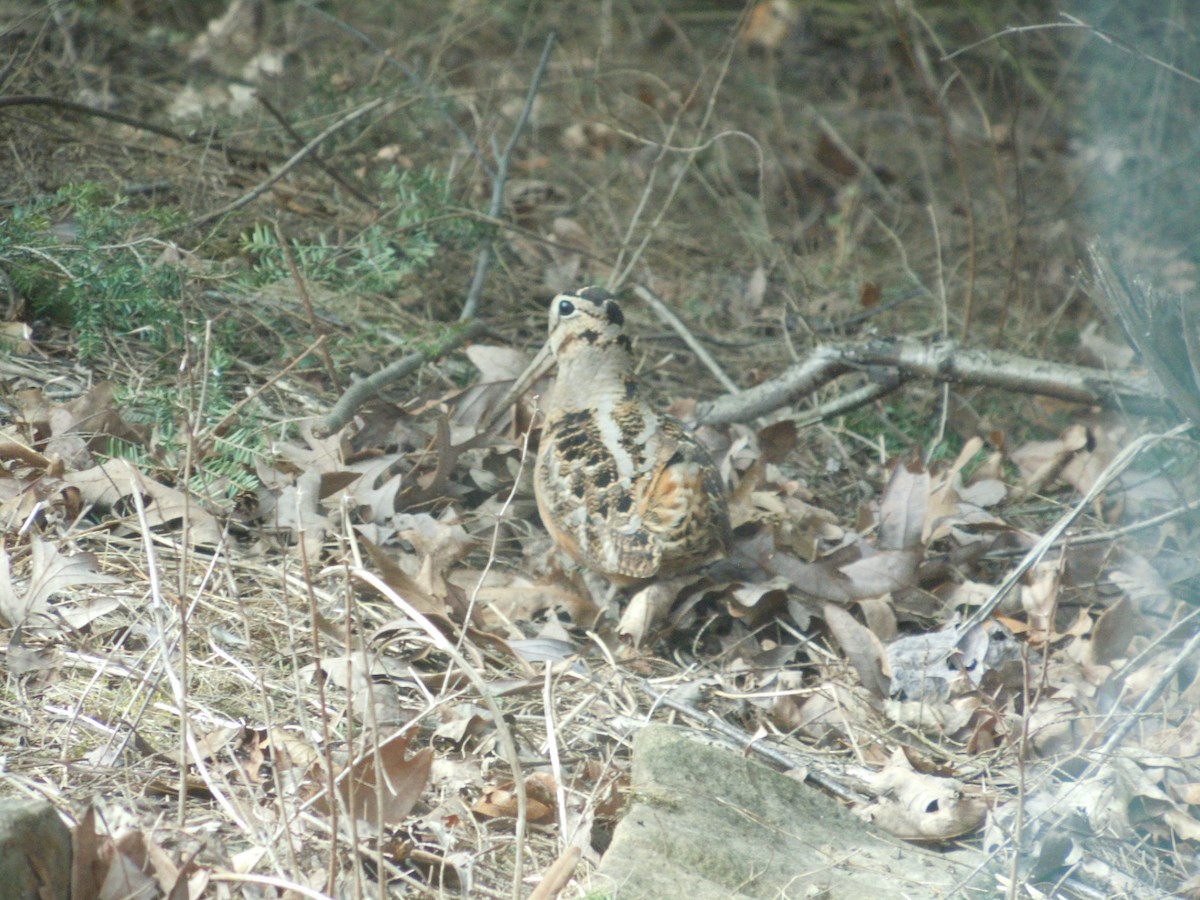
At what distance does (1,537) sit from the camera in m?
3.30

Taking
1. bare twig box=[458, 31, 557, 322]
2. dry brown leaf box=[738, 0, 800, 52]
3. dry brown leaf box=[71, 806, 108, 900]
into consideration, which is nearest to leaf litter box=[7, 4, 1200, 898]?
dry brown leaf box=[71, 806, 108, 900]

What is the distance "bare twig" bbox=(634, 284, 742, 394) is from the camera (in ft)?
17.3

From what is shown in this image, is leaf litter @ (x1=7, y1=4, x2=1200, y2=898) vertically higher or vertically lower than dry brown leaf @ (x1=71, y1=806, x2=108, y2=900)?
lower

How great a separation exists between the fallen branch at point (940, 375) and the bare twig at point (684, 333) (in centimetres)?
46

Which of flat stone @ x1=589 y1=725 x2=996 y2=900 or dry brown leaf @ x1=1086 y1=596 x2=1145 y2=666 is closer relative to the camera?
flat stone @ x1=589 y1=725 x2=996 y2=900

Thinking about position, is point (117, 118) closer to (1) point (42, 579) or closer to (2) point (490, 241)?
(2) point (490, 241)

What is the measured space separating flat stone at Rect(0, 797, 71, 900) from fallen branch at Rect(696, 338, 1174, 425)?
299 cm

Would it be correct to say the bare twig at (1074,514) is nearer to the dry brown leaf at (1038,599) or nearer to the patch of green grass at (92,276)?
the dry brown leaf at (1038,599)

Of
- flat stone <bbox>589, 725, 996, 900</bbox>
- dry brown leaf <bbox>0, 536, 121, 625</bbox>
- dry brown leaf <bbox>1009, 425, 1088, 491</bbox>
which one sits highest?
dry brown leaf <bbox>0, 536, 121, 625</bbox>

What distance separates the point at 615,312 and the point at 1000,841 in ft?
7.24

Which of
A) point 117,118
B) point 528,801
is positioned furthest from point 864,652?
point 117,118

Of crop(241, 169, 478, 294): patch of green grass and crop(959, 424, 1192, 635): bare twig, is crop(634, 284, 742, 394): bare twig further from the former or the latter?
crop(959, 424, 1192, 635): bare twig

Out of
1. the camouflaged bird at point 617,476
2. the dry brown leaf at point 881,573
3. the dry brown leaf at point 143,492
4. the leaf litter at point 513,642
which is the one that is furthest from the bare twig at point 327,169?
the dry brown leaf at point 881,573

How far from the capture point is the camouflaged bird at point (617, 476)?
3666 mm
